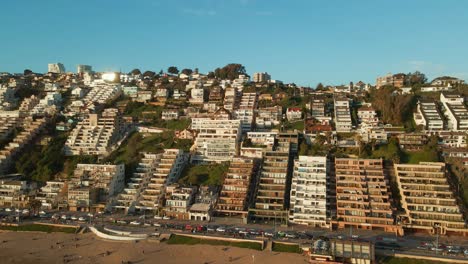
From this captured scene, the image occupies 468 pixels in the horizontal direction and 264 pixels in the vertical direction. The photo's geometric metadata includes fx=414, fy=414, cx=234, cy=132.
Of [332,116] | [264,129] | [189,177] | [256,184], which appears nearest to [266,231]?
[256,184]

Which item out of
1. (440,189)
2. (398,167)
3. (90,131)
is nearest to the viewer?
(440,189)

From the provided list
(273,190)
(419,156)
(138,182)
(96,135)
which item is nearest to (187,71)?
(96,135)

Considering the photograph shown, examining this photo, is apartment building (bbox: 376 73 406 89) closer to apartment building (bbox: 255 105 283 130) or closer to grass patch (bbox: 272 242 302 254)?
apartment building (bbox: 255 105 283 130)

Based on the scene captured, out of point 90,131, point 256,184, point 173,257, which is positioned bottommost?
point 173,257

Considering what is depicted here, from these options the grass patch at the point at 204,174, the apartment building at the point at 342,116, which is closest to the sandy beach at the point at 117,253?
the grass patch at the point at 204,174

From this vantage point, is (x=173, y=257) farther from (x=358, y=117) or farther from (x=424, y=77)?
(x=424, y=77)

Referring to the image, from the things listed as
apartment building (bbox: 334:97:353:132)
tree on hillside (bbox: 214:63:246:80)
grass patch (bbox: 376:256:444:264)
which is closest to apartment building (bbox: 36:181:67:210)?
grass patch (bbox: 376:256:444:264)

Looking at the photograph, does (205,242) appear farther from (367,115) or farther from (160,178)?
(367,115)

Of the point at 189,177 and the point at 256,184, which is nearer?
the point at 256,184
